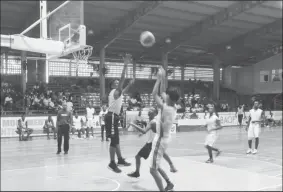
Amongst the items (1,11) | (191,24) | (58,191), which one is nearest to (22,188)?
(58,191)

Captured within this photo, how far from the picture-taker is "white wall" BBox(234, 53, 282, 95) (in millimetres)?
32669

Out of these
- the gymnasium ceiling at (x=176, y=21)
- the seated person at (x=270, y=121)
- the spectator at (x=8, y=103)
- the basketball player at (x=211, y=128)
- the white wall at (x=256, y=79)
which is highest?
the gymnasium ceiling at (x=176, y=21)

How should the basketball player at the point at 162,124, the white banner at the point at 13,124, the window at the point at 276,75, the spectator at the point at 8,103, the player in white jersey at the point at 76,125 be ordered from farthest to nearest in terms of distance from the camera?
the window at the point at 276,75
the spectator at the point at 8,103
the player in white jersey at the point at 76,125
the white banner at the point at 13,124
the basketball player at the point at 162,124

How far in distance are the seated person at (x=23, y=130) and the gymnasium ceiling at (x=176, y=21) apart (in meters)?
4.49

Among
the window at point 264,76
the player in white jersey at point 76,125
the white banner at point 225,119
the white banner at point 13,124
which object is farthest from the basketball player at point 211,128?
the window at point 264,76

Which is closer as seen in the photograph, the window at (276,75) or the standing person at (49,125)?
the standing person at (49,125)

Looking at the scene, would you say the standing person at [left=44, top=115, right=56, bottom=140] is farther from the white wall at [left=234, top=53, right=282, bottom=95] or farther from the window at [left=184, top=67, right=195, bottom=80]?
the window at [left=184, top=67, right=195, bottom=80]

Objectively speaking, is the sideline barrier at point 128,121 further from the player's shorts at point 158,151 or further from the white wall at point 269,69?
the player's shorts at point 158,151

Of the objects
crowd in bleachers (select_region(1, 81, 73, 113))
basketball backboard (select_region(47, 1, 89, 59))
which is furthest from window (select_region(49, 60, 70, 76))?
basketball backboard (select_region(47, 1, 89, 59))

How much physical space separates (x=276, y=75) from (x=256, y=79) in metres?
3.76

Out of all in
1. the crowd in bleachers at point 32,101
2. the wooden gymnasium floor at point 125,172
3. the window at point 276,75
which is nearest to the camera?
the wooden gymnasium floor at point 125,172

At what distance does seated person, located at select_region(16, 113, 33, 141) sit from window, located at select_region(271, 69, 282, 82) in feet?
81.1

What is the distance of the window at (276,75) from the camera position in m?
32.6

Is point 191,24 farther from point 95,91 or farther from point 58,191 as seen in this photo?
point 58,191
